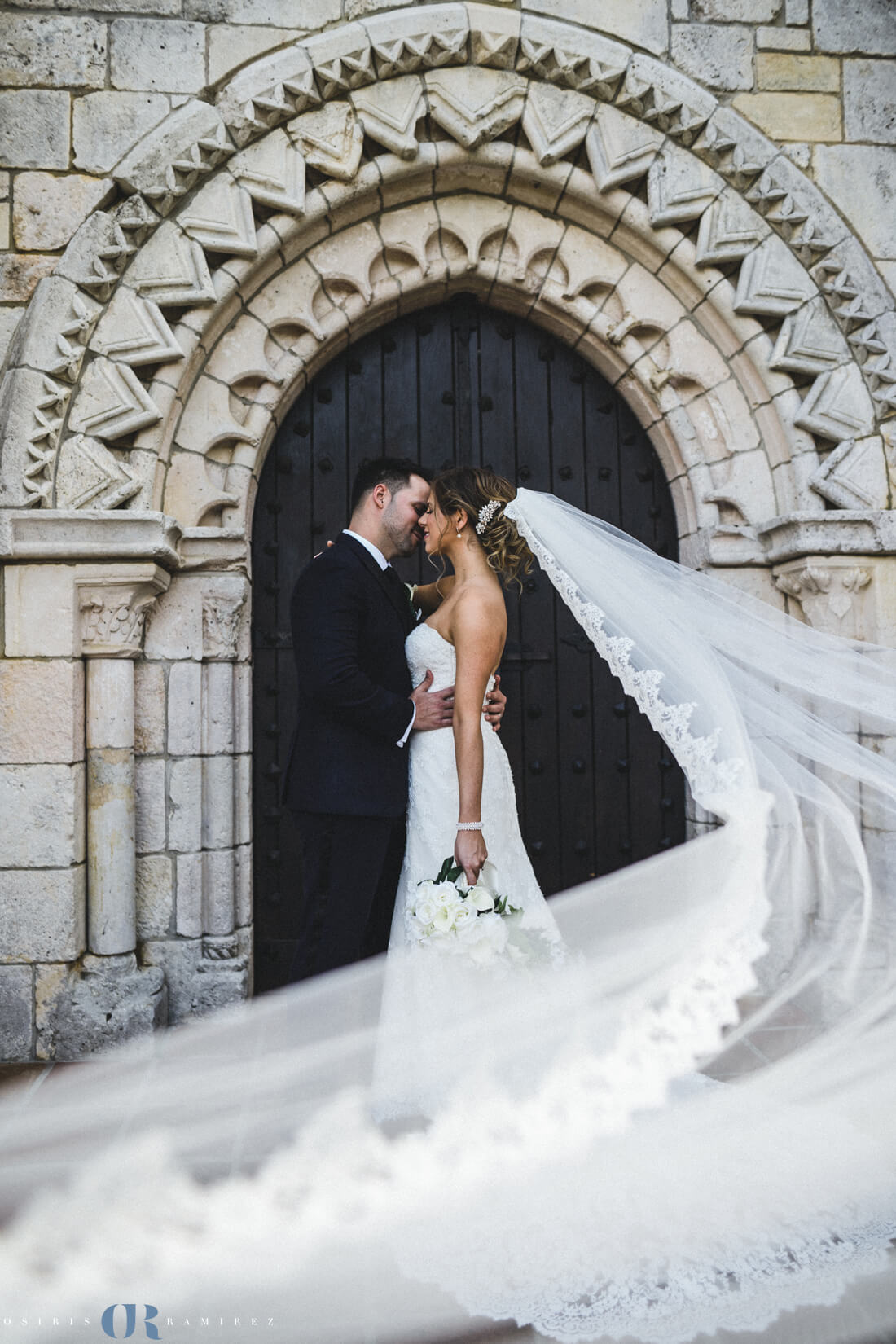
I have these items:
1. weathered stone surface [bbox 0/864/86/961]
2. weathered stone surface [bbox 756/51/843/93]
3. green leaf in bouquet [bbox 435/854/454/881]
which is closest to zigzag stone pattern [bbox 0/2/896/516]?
weathered stone surface [bbox 756/51/843/93]

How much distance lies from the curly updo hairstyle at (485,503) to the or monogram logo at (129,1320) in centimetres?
191

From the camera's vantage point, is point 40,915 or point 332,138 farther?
point 332,138

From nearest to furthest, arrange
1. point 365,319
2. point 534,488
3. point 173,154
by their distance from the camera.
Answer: point 173,154
point 365,319
point 534,488

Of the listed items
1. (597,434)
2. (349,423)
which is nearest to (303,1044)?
(349,423)

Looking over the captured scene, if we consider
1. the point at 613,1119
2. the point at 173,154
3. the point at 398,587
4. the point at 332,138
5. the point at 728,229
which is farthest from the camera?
the point at 728,229

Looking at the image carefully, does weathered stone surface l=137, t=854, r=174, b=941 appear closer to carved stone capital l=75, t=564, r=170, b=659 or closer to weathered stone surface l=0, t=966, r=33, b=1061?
weathered stone surface l=0, t=966, r=33, b=1061

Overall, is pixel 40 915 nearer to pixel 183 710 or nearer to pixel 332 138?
pixel 183 710

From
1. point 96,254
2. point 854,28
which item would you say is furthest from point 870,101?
point 96,254

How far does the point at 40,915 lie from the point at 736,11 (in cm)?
426

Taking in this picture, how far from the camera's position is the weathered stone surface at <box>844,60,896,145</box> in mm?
3502

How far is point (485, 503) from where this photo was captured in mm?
2656

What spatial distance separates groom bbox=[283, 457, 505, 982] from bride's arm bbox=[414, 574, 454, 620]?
0.32 m

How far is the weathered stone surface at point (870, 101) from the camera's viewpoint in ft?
11.5

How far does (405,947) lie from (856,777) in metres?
1.31
